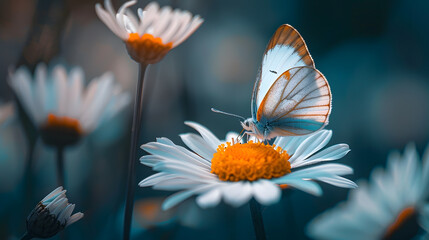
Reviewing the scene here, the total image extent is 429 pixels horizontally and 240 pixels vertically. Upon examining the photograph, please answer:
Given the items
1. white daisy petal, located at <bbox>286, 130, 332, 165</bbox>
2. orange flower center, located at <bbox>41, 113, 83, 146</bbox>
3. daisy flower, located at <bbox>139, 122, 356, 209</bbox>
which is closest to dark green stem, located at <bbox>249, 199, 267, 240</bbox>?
daisy flower, located at <bbox>139, 122, 356, 209</bbox>

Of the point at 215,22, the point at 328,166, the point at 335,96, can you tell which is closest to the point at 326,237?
the point at 328,166

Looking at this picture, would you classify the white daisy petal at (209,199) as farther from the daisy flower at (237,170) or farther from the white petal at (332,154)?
the white petal at (332,154)

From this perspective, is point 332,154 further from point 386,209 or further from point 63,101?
point 63,101

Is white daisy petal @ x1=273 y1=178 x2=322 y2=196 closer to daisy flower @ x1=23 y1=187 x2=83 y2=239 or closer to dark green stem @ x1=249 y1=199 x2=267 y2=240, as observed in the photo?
dark green stem @ x1=249 y1=199 x2=267 y2=240

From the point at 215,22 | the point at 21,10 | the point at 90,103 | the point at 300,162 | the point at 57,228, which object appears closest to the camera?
the point at 57,228

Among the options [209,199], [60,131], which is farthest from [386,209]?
[60,131]

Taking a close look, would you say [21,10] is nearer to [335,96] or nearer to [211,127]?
[211,127]

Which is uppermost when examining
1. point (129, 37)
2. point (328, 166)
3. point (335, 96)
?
point (129, 37)
